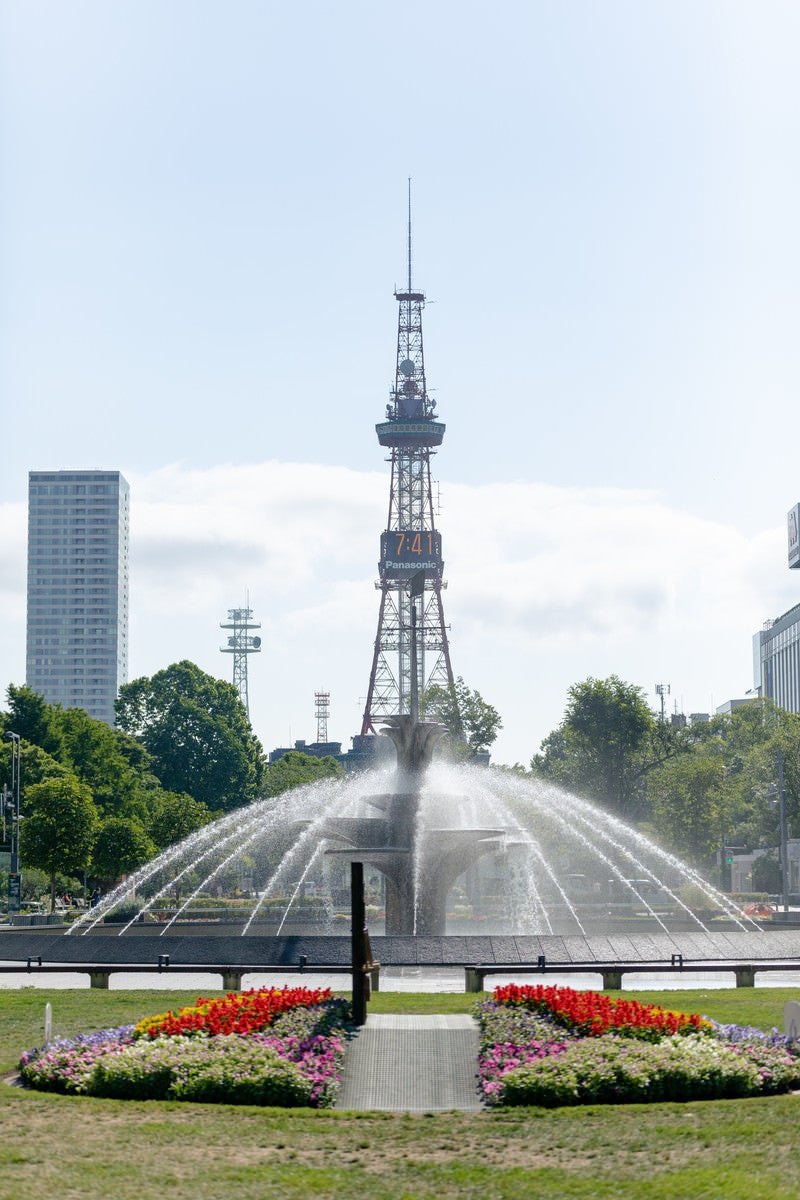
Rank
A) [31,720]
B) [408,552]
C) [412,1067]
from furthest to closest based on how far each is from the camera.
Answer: [408,552] → [31,720] → [412,1067]

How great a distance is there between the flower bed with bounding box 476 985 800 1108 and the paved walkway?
0.85 feet

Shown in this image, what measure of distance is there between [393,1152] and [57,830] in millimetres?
49857

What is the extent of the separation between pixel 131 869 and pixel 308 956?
39402mm

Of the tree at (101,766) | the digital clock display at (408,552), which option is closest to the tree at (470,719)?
the tree at (101,766)

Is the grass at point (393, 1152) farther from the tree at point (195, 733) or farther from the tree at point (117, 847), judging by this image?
→ the tree at point (195, 733)

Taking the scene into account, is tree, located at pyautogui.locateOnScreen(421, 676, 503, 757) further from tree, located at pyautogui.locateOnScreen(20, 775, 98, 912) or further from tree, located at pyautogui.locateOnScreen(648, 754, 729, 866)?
tree, located at pyautogui.locateOnScreen(20, 775, 98, 912)

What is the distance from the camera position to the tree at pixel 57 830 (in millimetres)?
61656

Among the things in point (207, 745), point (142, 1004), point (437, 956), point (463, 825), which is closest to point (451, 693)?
point (207, 745)

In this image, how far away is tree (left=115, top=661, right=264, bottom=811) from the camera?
109125 mm

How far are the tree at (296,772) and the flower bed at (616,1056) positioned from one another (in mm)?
73324

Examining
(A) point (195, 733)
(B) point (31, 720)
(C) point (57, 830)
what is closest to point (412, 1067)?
(C) point (57, 830)

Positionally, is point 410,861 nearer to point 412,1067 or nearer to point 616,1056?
point 412,1067

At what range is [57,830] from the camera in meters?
61.7

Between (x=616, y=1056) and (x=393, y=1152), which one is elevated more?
(x=616, y=1056)
